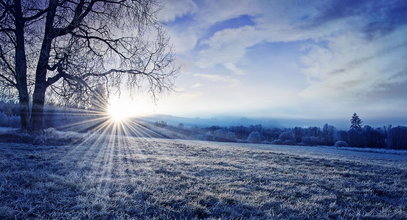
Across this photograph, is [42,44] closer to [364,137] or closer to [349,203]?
[349,203]

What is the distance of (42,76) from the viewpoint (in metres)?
13.6

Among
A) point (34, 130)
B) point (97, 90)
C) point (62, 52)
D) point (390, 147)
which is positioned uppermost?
point (62, 52)

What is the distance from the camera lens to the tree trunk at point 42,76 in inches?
523

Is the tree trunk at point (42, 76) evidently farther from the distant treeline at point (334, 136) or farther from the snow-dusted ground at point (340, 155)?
the distant treeline at point (334, 136)

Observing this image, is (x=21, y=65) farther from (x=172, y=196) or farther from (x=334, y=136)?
(x=334, y=136)

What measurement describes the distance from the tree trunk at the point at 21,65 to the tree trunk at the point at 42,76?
1.36 ft

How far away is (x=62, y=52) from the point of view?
1312cm

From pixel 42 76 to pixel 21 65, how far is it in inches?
42.2

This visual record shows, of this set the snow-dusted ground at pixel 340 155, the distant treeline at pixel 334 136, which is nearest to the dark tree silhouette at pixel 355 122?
the distant treeline at pixel 334 136

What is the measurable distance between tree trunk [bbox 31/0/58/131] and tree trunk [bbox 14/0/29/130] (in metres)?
0.41

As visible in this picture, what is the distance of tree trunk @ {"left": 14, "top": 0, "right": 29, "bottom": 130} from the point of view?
13.0 metres

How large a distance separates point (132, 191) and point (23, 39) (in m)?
12.5

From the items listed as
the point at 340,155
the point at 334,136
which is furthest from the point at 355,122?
the point at 340,155

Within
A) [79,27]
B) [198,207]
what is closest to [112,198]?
[198,207]
